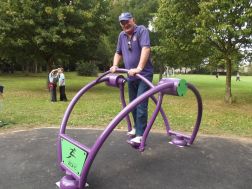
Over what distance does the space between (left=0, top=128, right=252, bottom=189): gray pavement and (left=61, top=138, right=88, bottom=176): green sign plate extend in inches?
11.4

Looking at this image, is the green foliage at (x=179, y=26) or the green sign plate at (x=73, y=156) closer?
the green sign plate at (x=73, y=156)

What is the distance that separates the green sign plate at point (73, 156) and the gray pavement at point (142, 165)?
290 mm

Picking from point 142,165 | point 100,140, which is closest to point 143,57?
point 142,165

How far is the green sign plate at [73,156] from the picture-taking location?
3846 millimetres

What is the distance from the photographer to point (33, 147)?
18.5ft

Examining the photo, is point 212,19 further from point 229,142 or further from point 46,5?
point 46,5

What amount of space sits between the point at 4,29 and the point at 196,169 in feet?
51.6

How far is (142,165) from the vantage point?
4719 mm

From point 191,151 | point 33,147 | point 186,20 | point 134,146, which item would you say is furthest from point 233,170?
point 186,20

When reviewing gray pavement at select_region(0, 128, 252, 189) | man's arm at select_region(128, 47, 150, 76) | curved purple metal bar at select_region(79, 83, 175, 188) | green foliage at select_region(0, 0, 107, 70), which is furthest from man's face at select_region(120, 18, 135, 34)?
green foliage at select_region(0, 0, 107, 70)

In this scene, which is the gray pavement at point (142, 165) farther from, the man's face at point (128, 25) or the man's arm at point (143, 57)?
the man's face at point (128, 25)

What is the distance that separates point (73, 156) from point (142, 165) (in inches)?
44.6

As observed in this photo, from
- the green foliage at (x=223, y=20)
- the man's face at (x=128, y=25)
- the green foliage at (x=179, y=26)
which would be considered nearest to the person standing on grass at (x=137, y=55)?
the man's face at (x=128, y=25)

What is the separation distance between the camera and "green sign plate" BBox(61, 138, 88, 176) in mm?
3846
